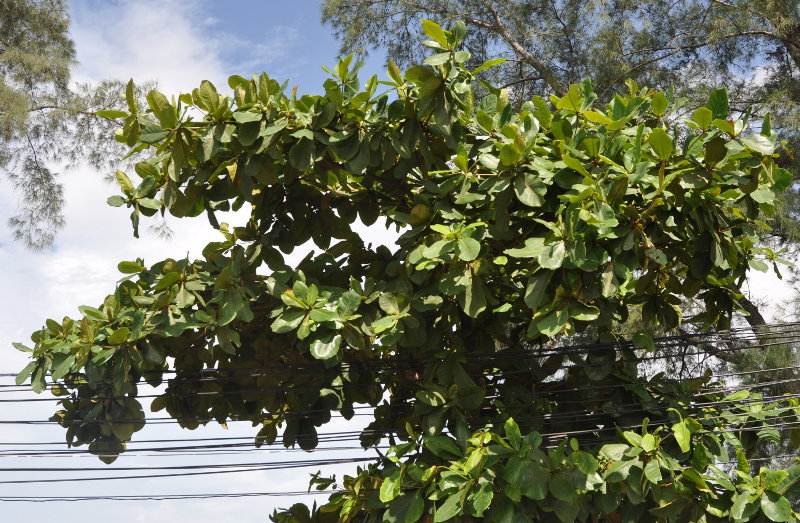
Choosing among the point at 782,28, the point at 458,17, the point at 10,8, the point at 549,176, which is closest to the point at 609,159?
the point at 549,176

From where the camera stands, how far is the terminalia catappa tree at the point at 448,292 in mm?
3221

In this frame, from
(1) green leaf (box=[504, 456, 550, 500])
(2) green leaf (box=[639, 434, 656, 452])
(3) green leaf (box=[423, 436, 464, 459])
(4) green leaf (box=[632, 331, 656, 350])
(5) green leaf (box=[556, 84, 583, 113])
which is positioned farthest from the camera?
(4) green leaf (box=[632, 331, 656, 350])

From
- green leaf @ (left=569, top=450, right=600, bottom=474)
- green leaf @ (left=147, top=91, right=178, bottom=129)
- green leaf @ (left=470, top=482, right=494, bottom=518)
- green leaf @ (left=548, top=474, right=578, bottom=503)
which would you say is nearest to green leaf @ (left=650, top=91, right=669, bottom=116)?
green leaf @ (left=569, top=450, right=600, bottom=474)

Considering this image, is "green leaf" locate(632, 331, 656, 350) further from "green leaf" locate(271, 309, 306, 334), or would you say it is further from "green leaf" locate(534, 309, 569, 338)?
"green leaf" locate(271, 309, 306, 334)

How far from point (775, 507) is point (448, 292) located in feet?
5.33

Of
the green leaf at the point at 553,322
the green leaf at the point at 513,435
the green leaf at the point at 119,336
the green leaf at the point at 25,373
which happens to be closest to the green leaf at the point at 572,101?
the green leaf at the point at 553,322

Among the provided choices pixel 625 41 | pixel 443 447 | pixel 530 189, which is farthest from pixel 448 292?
pixel 625 41

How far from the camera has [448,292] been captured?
10.6ft

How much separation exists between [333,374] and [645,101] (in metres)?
1.94

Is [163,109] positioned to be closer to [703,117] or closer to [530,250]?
[530,250]

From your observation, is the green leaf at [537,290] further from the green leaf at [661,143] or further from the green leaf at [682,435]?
the green leaf at [682,435]

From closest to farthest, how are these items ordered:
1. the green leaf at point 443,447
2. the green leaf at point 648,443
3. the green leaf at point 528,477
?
the green leaf at point 528,477
the green leaf at point 648,443
the green leaf at point 443,447

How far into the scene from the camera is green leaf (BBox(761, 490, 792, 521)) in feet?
11.0

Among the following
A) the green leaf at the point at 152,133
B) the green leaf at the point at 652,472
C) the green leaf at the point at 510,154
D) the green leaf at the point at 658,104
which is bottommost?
the green leaf at the point at 652,472
